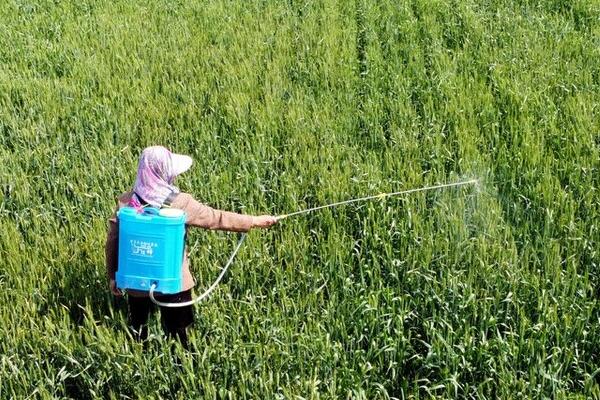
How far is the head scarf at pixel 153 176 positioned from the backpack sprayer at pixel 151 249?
0.24 ft

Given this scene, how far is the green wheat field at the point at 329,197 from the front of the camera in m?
2.79

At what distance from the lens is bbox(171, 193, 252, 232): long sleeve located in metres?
2.76

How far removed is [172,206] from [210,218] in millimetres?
162

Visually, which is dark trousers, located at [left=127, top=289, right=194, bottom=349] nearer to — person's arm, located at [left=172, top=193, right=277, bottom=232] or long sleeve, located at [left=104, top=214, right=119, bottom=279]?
long sleeve, located at [left=104, top=214, right=119, bottom=279]

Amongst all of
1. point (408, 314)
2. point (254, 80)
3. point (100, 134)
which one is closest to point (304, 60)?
point (254, 80)

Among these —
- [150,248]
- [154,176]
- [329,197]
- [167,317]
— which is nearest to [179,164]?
[154,176]

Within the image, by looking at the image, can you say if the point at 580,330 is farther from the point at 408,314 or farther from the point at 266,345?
the point at 266,345

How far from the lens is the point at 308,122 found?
15.3 ft

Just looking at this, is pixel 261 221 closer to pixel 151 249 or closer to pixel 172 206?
pixel 172 206

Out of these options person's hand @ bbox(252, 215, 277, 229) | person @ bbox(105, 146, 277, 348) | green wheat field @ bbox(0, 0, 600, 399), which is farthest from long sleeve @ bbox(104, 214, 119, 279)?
person's hand @ bbox(252, 215, 277, 229)

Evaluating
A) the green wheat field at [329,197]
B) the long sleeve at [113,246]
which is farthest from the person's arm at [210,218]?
the green wheat field at [329,197]

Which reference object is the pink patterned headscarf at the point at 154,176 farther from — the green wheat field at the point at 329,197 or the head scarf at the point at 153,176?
the green wheat field at the point at 329,197

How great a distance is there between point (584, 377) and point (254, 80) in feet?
11.0

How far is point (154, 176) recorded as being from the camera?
8.90 feet
